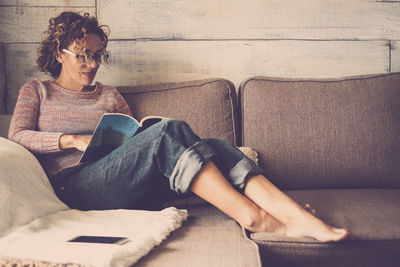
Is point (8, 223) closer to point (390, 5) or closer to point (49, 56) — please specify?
point (49, 56)

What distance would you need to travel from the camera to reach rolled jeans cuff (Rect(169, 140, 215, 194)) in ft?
3.40

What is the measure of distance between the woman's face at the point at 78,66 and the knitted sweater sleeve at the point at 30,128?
11 cm

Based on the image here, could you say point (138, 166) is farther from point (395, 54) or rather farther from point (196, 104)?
point (395, 54)

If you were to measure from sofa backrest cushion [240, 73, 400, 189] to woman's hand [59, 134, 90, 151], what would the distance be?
63cm

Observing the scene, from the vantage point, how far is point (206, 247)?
2.98 ft

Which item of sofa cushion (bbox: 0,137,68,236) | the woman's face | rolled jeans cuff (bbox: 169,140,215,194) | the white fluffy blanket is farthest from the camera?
the woman's face

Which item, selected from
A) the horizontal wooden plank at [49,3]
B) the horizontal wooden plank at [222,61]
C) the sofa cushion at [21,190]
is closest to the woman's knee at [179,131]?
the sofa cushion at [21,190]

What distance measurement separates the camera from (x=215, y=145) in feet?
3.83

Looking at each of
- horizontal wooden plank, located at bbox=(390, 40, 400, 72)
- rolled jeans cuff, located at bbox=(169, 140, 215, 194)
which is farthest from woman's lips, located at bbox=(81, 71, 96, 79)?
horizontal wooden plank, located at bbox=(390, 40, 400, 72)

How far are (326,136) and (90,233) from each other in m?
0.98

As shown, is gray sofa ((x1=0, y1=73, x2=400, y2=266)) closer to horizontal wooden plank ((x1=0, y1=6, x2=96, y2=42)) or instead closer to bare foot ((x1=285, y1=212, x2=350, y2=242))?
bare foot ((x1=285, y1=212, x2=350, y2=242))

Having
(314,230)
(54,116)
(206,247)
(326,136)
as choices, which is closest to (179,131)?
(206,247)

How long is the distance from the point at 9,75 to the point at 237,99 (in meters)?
1.07

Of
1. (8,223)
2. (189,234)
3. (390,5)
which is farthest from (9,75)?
(390,5)
